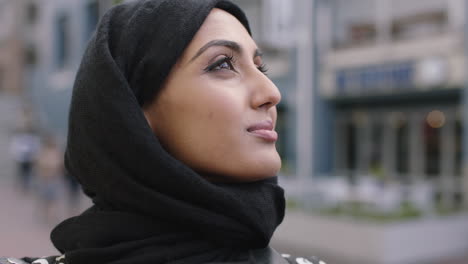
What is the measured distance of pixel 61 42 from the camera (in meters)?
23.8

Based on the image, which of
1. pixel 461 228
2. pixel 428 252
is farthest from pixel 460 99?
pixel 428 252

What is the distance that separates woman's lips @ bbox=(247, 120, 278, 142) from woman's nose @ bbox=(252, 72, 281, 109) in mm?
42

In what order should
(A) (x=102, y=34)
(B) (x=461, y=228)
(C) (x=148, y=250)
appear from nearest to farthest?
(C) (x=148, y=250) < (A) (x=102, y=34) < (B) (x=461, y=228)

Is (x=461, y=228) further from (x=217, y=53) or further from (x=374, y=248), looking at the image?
(x=217, y=53)

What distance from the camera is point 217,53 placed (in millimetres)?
1209

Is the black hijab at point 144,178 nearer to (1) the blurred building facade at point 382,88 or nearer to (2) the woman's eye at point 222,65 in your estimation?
(2) the woman's eye at point 222,65

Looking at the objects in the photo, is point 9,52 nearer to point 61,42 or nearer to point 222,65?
point 61,42

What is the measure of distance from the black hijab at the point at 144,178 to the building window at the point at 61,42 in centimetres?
2254

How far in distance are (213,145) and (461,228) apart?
764 centimetres

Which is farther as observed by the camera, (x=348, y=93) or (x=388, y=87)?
(x=348, y=93)

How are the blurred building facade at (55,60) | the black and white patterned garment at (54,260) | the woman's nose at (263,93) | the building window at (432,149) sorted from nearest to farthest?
1. the woman's nose at (263,93)
2. the black and white patterned garment at (54,260)
3. the building window at (432,149)
4. the blurred building facade at (55,60)

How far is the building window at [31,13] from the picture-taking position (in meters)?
30.0

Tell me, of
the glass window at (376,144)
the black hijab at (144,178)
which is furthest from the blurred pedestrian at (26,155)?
the black hijab at (144,178)

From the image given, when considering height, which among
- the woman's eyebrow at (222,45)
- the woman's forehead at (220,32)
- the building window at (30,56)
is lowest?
the building window at (30,56)
